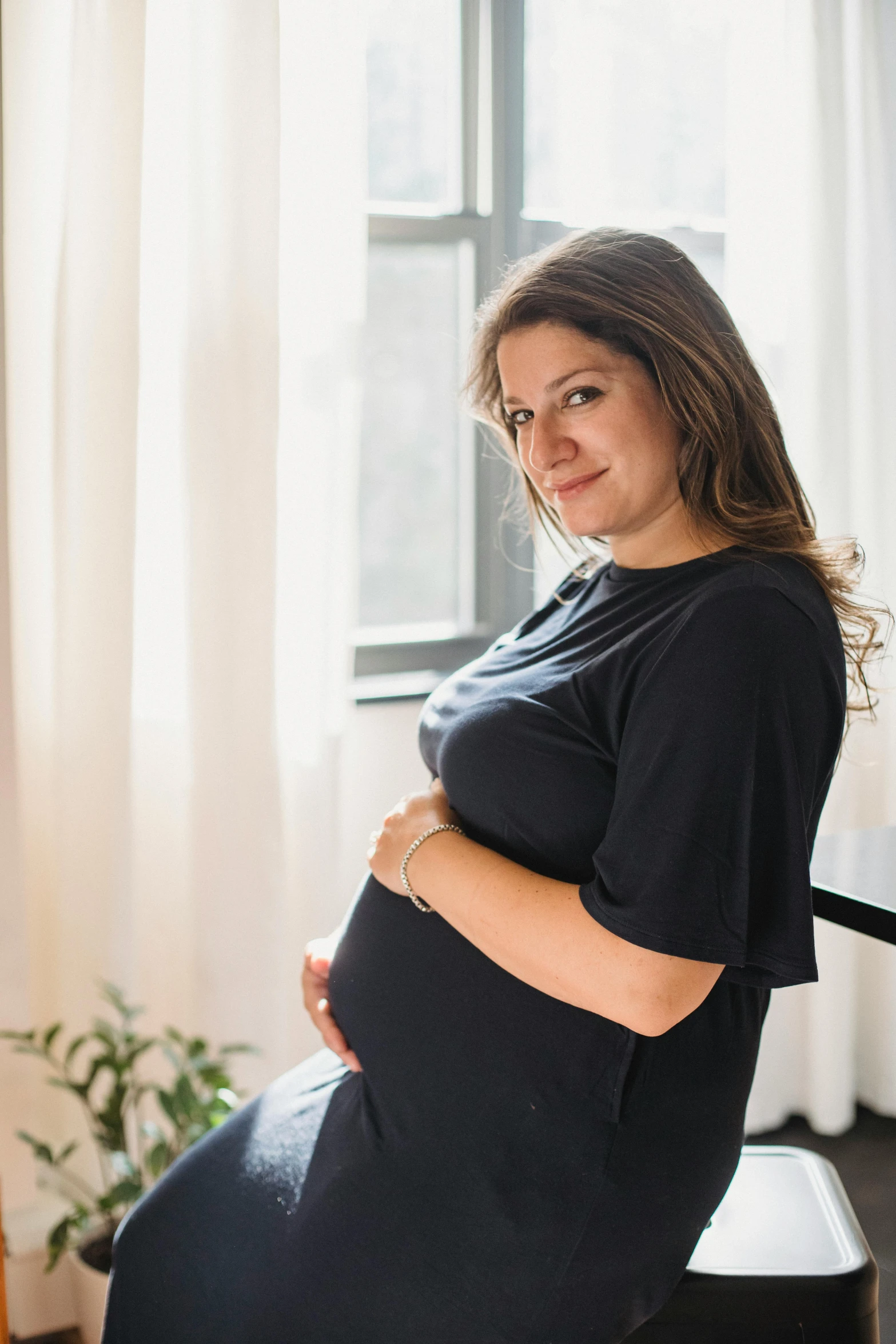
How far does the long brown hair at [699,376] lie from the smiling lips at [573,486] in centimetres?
8

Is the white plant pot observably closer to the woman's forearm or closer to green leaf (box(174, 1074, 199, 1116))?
green leaf (box(174, 1074, 199, 1116))

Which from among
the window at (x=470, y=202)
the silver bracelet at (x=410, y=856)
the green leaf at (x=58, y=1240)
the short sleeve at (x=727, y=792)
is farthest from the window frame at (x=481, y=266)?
the short sleeve at (x=727, y=792)

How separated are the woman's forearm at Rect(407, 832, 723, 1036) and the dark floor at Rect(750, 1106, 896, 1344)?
1.30 metres

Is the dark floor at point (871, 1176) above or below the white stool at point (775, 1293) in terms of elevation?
below

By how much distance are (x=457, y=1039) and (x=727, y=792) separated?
37cm

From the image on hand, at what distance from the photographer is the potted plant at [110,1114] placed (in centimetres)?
168

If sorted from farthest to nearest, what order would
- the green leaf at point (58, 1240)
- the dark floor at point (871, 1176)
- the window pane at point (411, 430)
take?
the window pane at point (411, 430)
the dark floor at point (871, 1176)
the green leaf at point (58, 1240)

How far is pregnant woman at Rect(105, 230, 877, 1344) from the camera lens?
2.92ft

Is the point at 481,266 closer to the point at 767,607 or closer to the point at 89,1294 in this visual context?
the point at 767,607

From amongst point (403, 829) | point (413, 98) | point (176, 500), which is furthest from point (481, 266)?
point (403, 829)

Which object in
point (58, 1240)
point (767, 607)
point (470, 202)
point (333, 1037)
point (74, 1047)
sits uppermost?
point (470, 202)

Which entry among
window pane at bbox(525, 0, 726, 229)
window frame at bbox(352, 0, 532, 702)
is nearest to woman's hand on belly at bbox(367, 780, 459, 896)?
window frame at bbox(352, 0, 532, 702)

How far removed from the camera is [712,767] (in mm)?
862

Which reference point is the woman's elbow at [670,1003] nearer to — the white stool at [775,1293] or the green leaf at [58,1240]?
the white stool at [775,1293]
